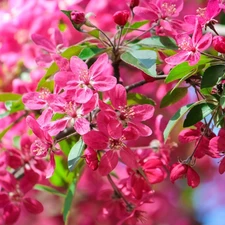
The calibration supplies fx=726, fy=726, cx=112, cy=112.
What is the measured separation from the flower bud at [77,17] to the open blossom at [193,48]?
223 millimetres

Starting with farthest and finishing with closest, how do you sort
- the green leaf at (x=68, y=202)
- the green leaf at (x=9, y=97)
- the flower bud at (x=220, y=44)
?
the green leaf at (x=9, y=97) < the green leaf at (x=68, y=202) < the flower bud at (x=220, y=44)

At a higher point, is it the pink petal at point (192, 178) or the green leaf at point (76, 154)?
the green leaf at point (76, 154)

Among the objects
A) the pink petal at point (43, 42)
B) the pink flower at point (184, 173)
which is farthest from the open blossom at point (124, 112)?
the pink petal at point (43, 42)

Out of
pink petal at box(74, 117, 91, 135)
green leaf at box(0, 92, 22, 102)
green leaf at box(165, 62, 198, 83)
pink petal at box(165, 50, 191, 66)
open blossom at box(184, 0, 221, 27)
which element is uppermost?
open blossom at box(184, 0, 221, 27)

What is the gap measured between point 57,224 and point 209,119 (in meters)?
1.84

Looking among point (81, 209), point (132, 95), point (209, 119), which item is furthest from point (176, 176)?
point (81, 209)

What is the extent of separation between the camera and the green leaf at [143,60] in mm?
1496

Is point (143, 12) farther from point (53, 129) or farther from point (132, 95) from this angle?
point (53, 129)

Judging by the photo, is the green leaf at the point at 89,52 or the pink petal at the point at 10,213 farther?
the pink petal at the point at 10,213

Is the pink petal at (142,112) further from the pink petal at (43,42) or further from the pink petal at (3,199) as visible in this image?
the pink petal at (3,199)

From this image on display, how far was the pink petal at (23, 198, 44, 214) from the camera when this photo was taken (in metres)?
1.78

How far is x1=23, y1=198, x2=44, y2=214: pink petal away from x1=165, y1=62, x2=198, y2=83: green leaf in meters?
0.52

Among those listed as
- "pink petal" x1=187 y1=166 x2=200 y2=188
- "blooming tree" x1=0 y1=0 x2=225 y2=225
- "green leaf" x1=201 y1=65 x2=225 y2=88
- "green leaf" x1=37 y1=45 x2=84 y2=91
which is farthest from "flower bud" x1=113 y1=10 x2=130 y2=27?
"pink petal" x1=187 y1=166 x2=200 y2=188

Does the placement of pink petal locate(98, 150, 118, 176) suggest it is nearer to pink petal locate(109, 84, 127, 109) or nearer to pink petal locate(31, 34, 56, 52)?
pink petal locate(109, 84, 127, 109)
